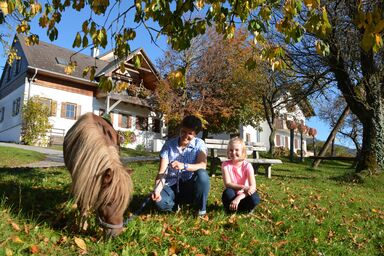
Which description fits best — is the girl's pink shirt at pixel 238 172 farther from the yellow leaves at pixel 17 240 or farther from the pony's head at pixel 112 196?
the yellow leaves at pixel 17 240

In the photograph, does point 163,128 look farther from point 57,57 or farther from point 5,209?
point 5,209

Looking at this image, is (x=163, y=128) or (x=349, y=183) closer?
(x=349, y=183)

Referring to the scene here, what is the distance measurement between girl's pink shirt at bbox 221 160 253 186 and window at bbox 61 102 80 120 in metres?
25.0

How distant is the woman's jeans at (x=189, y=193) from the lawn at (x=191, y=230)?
0.15 metres

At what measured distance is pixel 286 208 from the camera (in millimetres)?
5930

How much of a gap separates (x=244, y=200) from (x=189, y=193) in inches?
29.5

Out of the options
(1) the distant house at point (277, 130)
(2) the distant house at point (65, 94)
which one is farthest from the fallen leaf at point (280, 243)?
(1) the distant house at point (277, 130)

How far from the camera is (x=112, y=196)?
3.08 m

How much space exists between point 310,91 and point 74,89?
1997cm

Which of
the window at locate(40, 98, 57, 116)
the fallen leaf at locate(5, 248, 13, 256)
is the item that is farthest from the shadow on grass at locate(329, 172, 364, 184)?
the window at locate(40, 98, 57, 116)

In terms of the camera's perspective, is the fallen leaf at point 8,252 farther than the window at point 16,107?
No

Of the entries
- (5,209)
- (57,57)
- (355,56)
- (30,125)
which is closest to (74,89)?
(57,57)

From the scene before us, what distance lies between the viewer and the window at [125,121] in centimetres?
3133

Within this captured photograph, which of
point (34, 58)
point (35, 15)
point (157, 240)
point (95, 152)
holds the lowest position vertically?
point (157, 240)
